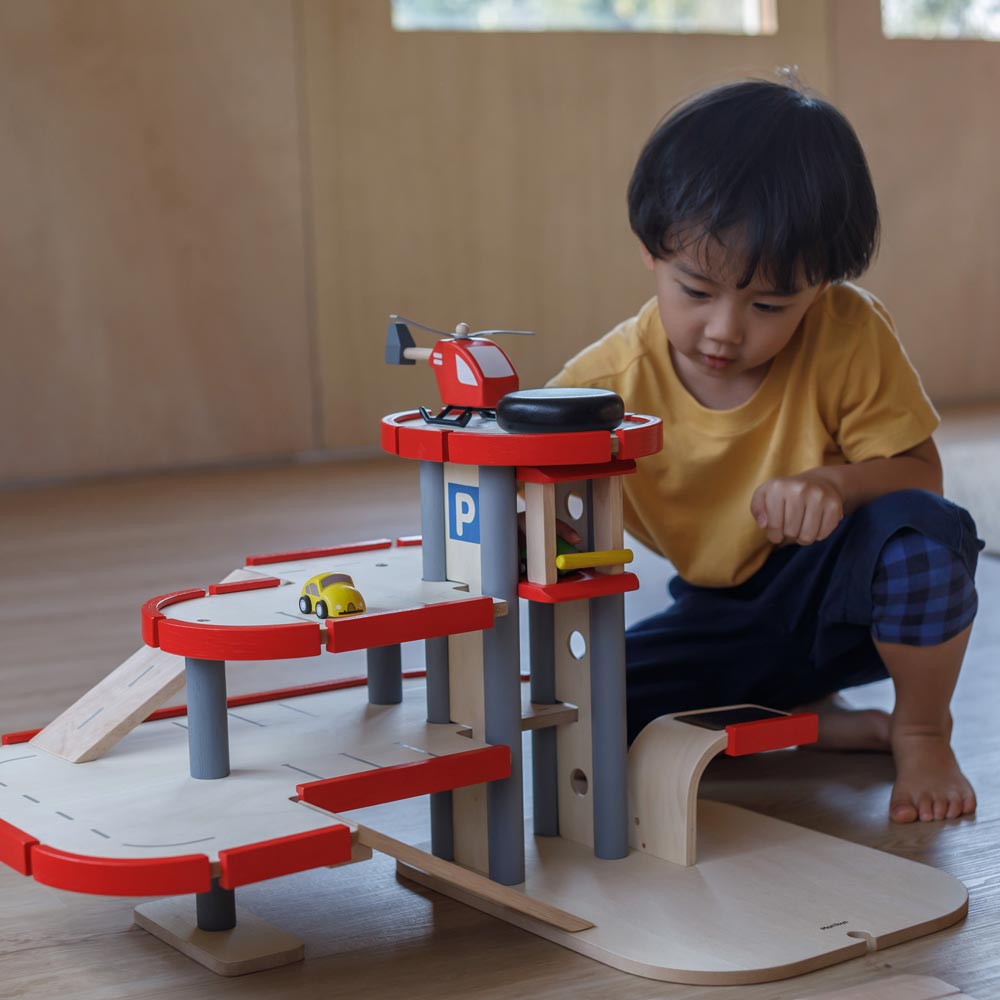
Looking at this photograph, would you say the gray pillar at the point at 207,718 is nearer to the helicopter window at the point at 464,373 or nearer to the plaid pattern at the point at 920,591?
the helicopter window at the point at 464,373

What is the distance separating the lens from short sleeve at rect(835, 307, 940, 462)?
3.61 ft

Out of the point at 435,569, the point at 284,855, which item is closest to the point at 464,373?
the point at 435,569

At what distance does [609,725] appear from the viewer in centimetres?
90

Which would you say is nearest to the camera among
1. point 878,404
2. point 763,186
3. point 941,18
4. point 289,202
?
point 763,186

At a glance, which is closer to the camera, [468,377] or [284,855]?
[284,855]

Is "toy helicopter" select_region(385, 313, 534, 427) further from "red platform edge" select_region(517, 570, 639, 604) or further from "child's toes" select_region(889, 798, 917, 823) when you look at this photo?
"child's toes" select_region(889, 798, 917, 823)

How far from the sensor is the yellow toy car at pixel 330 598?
782 mm

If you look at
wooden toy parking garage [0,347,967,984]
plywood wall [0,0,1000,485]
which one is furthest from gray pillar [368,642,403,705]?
plywood wall [0,0,1000,485]

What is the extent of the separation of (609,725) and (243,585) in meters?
0.24

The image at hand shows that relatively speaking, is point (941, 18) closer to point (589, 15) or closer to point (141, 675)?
point (589, 15)

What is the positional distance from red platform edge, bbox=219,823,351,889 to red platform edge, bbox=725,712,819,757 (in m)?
0.29

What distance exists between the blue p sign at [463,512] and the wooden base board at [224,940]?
252 millimetres

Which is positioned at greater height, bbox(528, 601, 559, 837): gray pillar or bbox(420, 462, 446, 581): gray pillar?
bbox(420, 462, 446, 581): gray pillar

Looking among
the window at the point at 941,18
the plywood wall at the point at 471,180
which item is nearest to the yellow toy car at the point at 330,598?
the plywood wall at the point at 471,180
